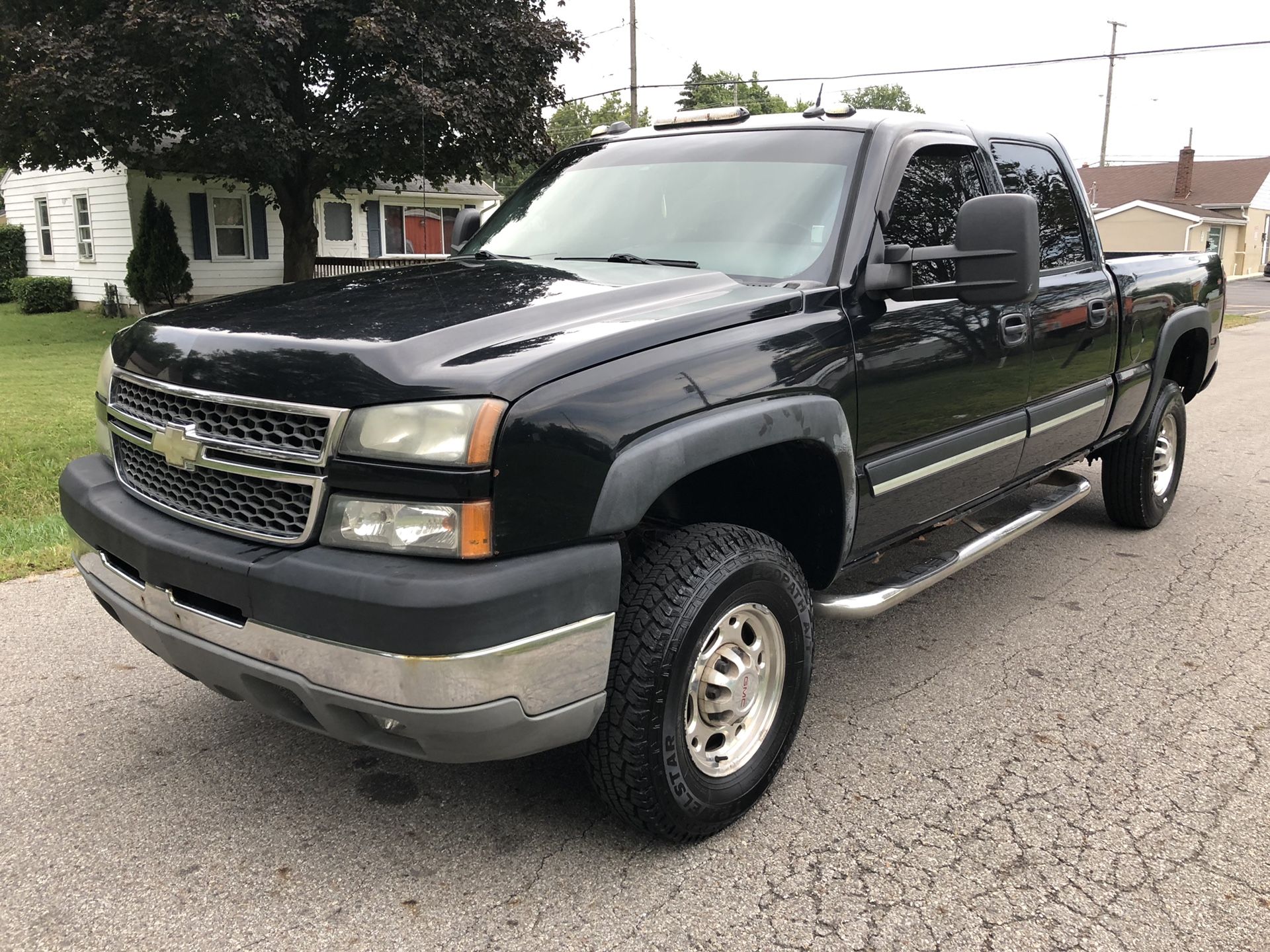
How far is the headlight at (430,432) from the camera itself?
2.18 metres

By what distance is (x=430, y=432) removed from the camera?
7.23ft

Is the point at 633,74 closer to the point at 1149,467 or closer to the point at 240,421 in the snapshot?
the point at 1149,467

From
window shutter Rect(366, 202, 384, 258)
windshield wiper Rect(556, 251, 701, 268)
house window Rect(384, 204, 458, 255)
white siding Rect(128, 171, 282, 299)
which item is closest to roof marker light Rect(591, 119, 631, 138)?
windshield wiper Rect(556, 251, 701, 268)

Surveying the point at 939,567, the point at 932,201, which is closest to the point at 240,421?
the point at 939,567

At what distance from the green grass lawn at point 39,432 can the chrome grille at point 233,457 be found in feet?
9.37

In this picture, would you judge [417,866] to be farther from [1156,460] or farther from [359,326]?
[1156,460]

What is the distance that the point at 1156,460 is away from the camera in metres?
5.86

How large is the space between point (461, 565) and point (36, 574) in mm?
3761

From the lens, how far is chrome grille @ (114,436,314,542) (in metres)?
2.35

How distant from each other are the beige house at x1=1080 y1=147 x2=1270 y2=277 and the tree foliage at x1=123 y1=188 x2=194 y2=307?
130ft

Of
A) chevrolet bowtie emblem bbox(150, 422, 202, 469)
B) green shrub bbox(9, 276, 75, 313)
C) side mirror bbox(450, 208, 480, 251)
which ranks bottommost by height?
green shrub bbox(9, 276, 75, 313)

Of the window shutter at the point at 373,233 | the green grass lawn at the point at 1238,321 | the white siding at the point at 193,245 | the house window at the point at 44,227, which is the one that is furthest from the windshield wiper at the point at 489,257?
the house window at the point at 44,227

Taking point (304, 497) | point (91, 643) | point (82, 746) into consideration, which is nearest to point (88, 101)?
point (91, 643)

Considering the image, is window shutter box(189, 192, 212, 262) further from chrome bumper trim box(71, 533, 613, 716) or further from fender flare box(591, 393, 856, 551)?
fender flare box(591, 393, 856, 551)
